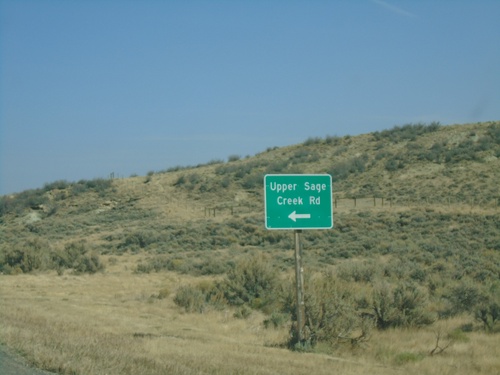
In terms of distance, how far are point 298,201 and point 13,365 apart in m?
6.34

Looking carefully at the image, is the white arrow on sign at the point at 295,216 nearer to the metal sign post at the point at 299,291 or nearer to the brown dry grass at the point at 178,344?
the metal sign post at the point at 299,291

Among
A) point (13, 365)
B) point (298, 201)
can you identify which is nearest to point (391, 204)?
point (298, 201)

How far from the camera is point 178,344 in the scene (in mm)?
11484

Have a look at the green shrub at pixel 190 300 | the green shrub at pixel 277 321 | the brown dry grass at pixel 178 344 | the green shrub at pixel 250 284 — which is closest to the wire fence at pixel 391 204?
the green shrub at pixel 250 284

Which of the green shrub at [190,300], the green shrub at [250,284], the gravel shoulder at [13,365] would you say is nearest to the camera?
the gravel shoulder at [13,365]

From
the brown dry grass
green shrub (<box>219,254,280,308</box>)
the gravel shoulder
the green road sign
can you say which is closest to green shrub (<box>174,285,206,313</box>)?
the brown dry grass

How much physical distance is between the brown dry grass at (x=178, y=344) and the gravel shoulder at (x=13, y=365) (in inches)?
4.7

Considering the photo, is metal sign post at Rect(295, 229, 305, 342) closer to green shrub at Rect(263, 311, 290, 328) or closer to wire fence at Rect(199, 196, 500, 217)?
green shrub at Rect(263, 311, 290, 328)

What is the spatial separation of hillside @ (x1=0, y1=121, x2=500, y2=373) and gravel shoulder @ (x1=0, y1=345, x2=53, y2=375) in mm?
6113

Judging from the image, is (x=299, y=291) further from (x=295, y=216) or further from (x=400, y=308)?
(x=400, y=308)

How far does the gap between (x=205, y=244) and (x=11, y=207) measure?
39648 millimetres

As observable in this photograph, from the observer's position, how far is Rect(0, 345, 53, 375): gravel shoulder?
23.1 feet

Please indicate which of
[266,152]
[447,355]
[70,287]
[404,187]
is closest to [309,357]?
[447,355]

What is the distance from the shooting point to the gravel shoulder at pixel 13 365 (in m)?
7.04
